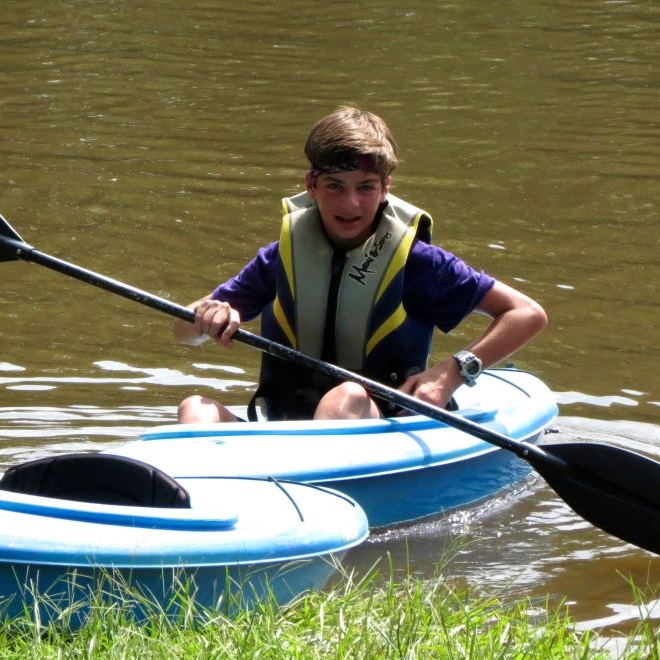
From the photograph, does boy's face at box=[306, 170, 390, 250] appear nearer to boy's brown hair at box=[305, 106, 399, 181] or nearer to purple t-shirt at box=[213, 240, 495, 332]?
boy's brown hair at box=[305, 106, 399, 181]

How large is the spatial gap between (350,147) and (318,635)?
1.56 meters

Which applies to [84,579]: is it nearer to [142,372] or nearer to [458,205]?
[142,372]

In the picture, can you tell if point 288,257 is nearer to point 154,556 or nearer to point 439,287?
point 439,287

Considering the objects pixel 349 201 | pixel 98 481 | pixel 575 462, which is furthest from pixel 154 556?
pixel 349 201

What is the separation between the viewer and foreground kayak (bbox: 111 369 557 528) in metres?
3.62

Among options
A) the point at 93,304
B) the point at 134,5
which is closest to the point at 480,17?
the point at 134,5

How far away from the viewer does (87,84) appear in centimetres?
930

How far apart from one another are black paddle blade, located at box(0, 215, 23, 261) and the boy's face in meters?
0.80

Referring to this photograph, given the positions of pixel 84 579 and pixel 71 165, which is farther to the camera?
pixel 71 165

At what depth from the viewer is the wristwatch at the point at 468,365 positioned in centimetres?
397

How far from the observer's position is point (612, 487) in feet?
12.1

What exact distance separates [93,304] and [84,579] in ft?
9.60

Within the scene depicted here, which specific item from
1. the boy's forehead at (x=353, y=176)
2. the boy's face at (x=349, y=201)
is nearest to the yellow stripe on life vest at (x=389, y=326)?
the boy's face at (x=349, y=201)

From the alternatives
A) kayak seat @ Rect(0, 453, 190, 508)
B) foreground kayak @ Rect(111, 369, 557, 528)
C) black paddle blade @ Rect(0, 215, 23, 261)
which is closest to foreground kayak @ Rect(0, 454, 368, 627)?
kayak seat @ Rect(0, 453, 190, 508)
